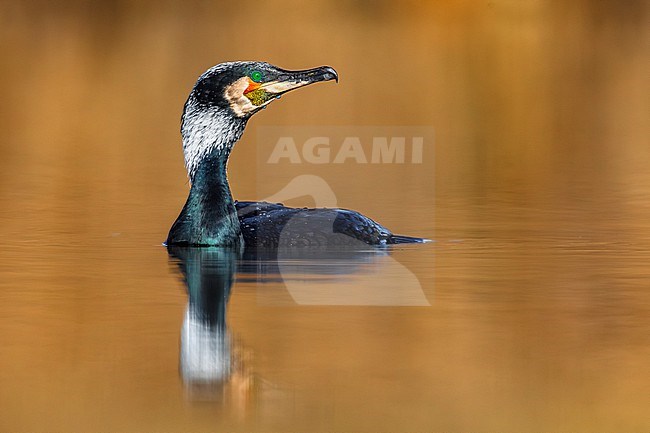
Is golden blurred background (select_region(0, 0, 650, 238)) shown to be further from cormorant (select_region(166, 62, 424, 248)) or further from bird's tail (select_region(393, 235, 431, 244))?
cormorant (select_region(166, 62, 424, 248))

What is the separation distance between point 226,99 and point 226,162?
1.09 feet

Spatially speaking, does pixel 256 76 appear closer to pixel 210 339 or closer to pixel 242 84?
pixel 242 84

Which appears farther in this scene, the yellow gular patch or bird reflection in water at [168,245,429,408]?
the yellow gular patch

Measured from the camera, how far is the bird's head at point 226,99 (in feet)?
26.7

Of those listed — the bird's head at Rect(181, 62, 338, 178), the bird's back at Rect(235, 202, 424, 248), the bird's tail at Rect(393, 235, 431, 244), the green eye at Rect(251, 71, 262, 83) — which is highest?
the green eye at Rect(251, 71, 262, 83)

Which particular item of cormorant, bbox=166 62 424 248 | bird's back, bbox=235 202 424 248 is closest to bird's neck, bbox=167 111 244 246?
cormorant, bbox=166 62 424 248

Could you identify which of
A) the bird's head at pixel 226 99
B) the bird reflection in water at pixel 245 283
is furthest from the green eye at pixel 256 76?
the bird reflection in water at pixel 245 283

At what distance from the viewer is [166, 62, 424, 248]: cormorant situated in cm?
805

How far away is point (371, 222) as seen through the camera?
842 cm

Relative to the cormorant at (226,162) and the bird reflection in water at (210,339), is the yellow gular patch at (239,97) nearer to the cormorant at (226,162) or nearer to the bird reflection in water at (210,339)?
the cormorant at (226,162)

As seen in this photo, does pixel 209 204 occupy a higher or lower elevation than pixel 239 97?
lower

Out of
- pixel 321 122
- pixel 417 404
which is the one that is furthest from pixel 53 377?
pixel 321 122

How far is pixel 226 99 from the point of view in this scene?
816cm

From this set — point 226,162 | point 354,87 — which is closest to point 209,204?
point 226,162
